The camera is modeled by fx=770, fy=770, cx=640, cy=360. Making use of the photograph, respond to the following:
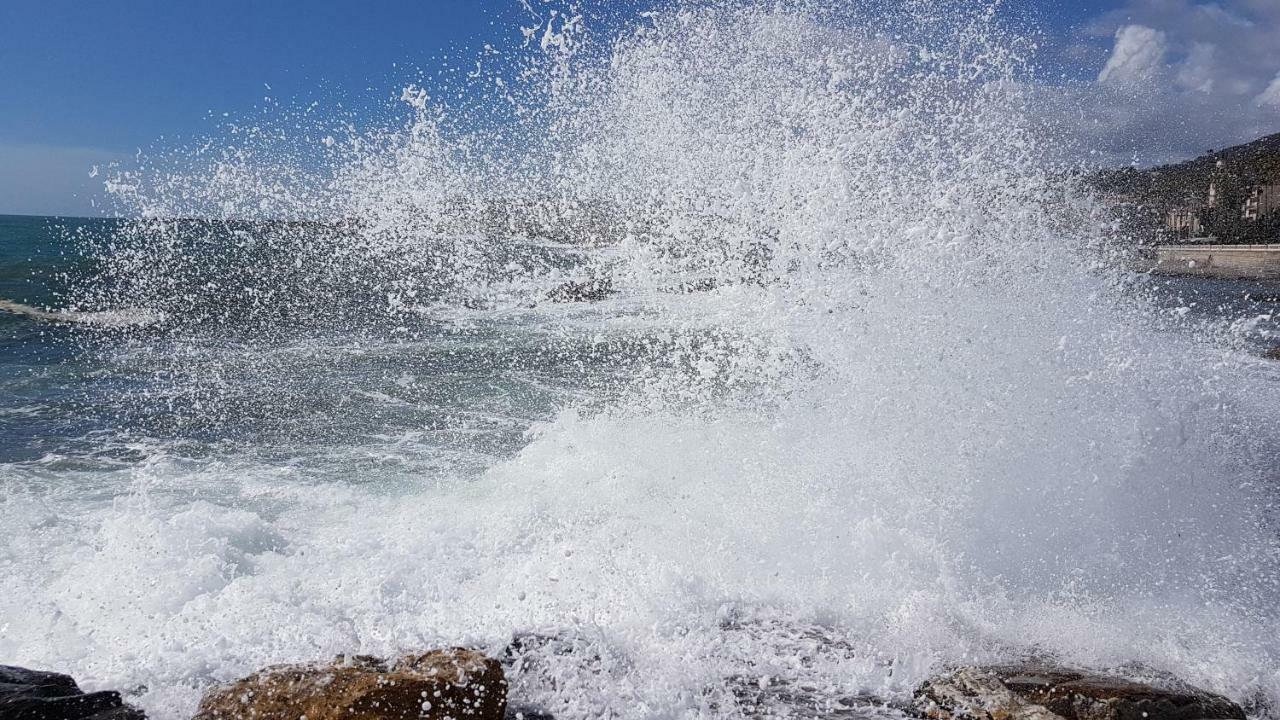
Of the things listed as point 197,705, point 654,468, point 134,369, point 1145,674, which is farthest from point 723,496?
point 134,369

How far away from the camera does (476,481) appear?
7.92m

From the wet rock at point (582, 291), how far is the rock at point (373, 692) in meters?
20.5

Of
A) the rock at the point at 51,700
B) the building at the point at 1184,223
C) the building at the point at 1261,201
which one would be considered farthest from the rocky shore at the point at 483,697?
the building at the point at 1184,223

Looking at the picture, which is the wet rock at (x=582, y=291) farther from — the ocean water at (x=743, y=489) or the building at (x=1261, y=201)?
the building at (x=1261, y=201)

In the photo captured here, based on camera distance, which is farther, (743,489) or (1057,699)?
(743,489)

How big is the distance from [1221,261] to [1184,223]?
35.0 m

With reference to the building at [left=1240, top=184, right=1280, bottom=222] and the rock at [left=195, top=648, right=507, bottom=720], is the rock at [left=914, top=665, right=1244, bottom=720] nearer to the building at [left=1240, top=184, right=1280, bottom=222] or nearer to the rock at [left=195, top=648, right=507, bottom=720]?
the rock at [left=195, top=648, right=507, bottom=720]

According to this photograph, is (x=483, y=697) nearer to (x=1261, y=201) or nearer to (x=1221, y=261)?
(x=1221, y=261)

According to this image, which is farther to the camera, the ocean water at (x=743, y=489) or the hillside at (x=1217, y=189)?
the hillside at (x=1217, y=189)

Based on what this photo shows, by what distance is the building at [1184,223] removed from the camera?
79.0 metres

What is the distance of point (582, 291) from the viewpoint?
2533 centimetres

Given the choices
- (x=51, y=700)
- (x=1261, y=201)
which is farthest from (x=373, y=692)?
(x=1261, y=201)

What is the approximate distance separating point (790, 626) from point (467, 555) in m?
2.53

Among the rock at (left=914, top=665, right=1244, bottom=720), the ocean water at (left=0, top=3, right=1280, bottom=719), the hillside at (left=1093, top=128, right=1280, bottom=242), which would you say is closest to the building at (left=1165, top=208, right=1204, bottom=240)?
the hillside at (left=1093, top=128, right=1280, bottom=242)
